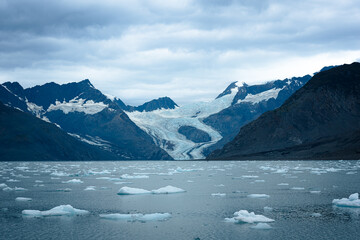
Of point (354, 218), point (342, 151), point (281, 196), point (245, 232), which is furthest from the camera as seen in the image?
point (342, 151)

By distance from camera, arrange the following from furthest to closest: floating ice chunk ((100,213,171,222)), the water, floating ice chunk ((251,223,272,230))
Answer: floating ice chunk ((100,213,171,222)) → floating ice chunk ((251,223,272,230)) → the water

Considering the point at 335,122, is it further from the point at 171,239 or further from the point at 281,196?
the point at 171,239

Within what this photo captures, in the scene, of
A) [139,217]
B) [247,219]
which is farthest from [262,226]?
[139,217]

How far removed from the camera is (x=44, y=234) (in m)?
18.3

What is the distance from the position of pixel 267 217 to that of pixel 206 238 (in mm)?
5867

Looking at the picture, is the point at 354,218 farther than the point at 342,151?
No

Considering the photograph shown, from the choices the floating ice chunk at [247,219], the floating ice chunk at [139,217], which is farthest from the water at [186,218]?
the floating ice chunk at [139,217]

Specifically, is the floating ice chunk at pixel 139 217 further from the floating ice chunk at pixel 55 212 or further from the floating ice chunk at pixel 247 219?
the floating ice chunk at pixel 247 219

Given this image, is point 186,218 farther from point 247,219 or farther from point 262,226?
point 262,226

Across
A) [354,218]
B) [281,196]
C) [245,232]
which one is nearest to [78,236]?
[245,232]

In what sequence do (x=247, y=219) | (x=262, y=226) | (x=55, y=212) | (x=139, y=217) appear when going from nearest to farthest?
1. (x=262, y=226)
2. (x=247, y=219)
3. (x=139, y=217)
4. (x=55, y=212)

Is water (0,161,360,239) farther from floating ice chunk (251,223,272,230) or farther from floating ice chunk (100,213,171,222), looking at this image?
floating ice chunk (100,213,171,222)

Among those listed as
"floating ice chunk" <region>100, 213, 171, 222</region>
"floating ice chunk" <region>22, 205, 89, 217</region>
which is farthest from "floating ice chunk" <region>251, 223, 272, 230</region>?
"floating ice chunk" <region>22, 205, 89, 217</region>

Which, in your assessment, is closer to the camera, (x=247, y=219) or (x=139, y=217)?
(x=247, y=219)
